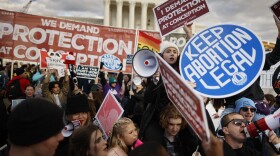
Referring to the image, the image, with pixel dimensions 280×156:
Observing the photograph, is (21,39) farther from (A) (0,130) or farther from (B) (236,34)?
(B) (236,34)

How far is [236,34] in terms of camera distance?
269cm

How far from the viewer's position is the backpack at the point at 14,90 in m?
6.48

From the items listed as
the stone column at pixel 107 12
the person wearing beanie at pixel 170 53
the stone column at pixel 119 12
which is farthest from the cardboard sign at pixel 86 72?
the stone column at pixel 107 12

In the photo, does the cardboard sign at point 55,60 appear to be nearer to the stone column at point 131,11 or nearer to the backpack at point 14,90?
the backpack at point 14,90

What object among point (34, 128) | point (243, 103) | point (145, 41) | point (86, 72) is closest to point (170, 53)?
point (243, 103)

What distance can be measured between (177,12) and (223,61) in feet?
5.16

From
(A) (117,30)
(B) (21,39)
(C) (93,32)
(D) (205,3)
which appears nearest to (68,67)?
(B) (21,39)

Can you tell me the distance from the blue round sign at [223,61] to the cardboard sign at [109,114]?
144 centimetres

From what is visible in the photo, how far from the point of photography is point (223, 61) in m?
2.63

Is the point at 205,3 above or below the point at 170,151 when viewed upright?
above

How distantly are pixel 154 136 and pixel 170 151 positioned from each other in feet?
0.74

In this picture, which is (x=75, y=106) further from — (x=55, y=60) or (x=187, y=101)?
(x=55, y=60)

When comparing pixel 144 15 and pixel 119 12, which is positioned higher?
pixel 119 12

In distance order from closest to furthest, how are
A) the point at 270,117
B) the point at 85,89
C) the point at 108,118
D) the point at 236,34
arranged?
the point at 270,117, the point at 236,34, the point at 108,118, the point at 85,89
